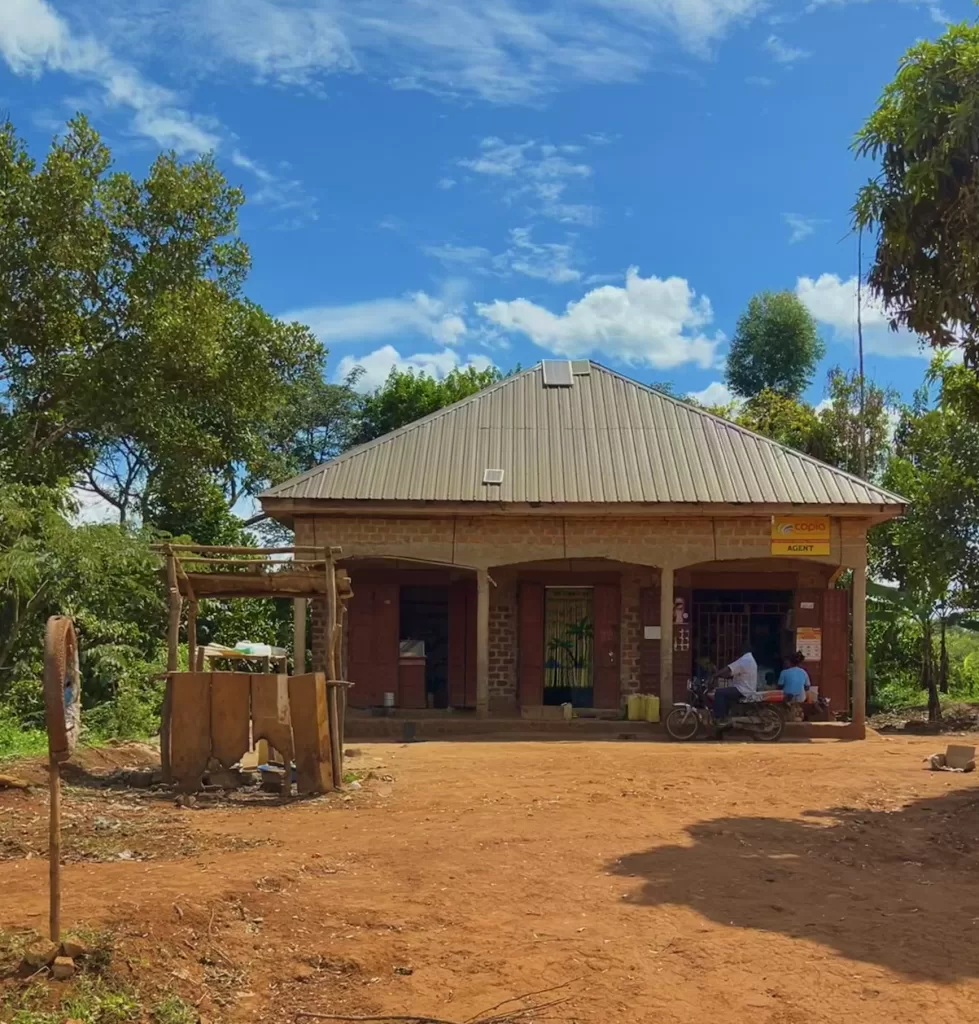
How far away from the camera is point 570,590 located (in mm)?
17859

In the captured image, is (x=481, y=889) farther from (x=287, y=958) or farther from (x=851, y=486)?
(x=851, y=486)

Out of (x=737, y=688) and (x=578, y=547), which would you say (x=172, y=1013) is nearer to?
(x=737, y=688)

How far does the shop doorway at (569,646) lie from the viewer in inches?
703

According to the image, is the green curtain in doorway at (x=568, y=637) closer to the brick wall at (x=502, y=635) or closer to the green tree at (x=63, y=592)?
the brick wall at (x=502, y=635)

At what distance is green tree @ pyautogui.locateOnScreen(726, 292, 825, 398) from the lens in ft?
109

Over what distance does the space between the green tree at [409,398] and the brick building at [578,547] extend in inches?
457

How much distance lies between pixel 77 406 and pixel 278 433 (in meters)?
13.2

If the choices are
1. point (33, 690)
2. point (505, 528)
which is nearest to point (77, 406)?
point (33, 690)

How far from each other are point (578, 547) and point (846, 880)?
9.45 metres

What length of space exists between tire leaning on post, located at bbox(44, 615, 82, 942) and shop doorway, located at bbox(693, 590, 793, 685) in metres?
14.0

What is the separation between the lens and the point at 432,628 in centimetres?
1806

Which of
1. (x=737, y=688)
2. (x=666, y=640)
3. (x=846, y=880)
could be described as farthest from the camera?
(x=666, y=640)

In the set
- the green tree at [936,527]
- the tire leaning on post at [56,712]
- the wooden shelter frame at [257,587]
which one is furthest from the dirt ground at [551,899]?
the green tree at [936,527]

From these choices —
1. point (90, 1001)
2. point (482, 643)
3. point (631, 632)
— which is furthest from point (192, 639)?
point (631, 632)
